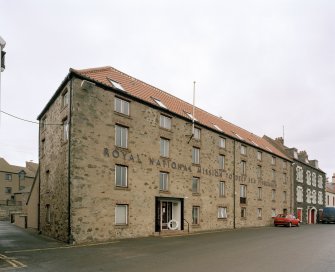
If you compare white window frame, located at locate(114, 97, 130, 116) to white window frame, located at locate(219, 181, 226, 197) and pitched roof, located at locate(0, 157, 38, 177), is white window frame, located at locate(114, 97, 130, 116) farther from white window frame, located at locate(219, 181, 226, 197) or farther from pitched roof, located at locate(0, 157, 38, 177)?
pitched roof, located at locate(0, 157, 38, 177)

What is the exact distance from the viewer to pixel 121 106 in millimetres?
22266

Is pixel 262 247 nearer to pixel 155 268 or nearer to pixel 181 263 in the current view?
pixel 181 263

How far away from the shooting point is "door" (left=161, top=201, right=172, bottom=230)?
24.5 metres

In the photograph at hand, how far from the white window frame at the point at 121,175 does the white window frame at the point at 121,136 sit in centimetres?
140

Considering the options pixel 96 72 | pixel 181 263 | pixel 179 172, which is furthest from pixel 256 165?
pixel 181 263

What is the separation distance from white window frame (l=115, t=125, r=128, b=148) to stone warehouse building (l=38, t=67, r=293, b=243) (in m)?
0.07

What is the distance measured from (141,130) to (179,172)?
5.19 m

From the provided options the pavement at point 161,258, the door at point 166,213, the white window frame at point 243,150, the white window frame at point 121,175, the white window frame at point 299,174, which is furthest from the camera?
the white window frame at point 299,174

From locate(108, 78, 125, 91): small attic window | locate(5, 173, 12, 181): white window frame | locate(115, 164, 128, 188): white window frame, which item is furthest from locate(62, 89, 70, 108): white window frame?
locate(5, 173, 12, 181): white window frame

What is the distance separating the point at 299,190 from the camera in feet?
164

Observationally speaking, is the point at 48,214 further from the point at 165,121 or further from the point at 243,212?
the point at 243,212

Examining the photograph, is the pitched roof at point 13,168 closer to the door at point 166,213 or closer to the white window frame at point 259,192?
the white window frame at point 259,192

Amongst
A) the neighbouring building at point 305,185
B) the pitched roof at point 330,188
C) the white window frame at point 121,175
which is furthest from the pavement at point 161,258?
the pitched roof at point 330,188

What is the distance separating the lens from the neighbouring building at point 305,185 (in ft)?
161
